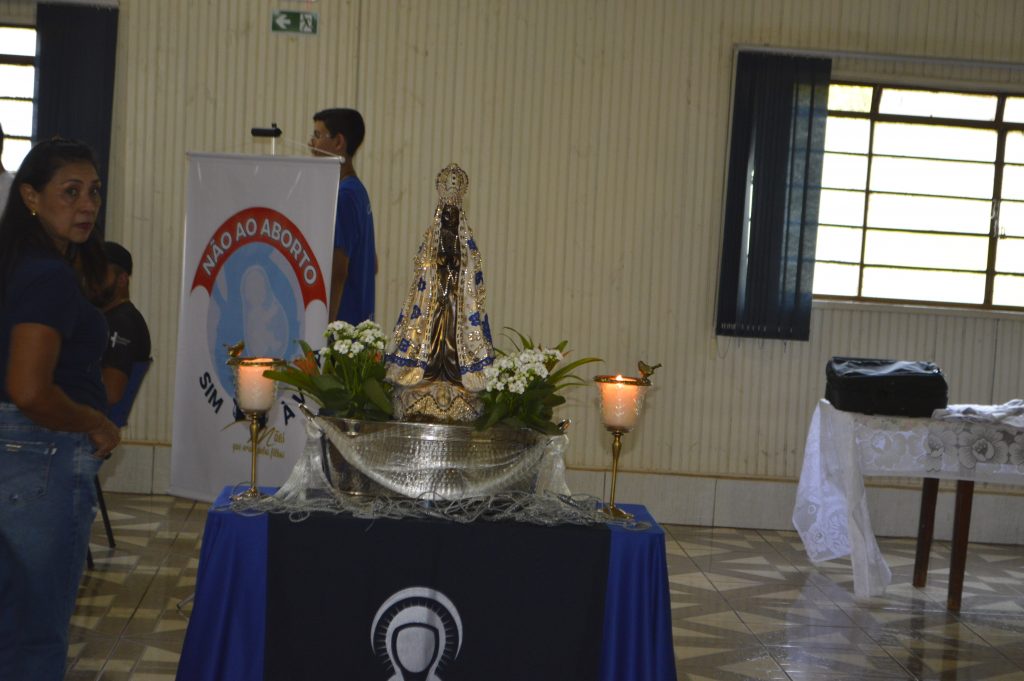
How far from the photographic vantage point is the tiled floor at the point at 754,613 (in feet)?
12.9

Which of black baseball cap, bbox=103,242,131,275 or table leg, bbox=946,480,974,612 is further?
table leg, bbox=946,480,974,612

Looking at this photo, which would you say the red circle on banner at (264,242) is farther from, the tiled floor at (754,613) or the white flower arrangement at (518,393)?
the white flower arrangement at (518,393)

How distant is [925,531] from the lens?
5305 mm

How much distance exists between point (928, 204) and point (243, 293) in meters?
4.27

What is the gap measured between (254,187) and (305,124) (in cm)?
Result: 184

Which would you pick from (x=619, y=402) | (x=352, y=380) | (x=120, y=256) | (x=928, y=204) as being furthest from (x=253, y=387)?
(x=928, y=204)

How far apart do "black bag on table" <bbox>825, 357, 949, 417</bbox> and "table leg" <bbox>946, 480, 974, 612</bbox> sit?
42 cm

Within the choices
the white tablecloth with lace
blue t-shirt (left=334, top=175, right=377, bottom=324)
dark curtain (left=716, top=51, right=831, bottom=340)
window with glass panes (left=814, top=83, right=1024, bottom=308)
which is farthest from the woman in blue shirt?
window with glass panes (left=814, top=83, right=1024, bottom=308)

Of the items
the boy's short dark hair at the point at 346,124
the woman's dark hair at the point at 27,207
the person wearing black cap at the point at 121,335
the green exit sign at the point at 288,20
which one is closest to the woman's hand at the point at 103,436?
the woman's dark hair at the point at 27,207

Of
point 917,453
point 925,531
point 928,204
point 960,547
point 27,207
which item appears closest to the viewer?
point 27,207

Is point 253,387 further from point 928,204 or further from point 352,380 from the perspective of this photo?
point 928,204

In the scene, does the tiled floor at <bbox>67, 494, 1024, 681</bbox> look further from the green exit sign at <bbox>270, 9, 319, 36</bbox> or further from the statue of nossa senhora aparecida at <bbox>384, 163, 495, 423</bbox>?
the green exit sign at <bbox>270, 9, 319, 36</bbox>

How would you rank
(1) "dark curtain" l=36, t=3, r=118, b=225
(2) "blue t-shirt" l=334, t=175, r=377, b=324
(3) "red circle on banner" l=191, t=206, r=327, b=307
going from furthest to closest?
(1) "dark curtain" l=36, t=3, r=118, b=225 → (2) "blue t-shirt" l=334, t=175, r=377, b=324 → (3) "red circle on banner" l=191, t=206, r=327, b=307

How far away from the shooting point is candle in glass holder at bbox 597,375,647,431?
303 cm
